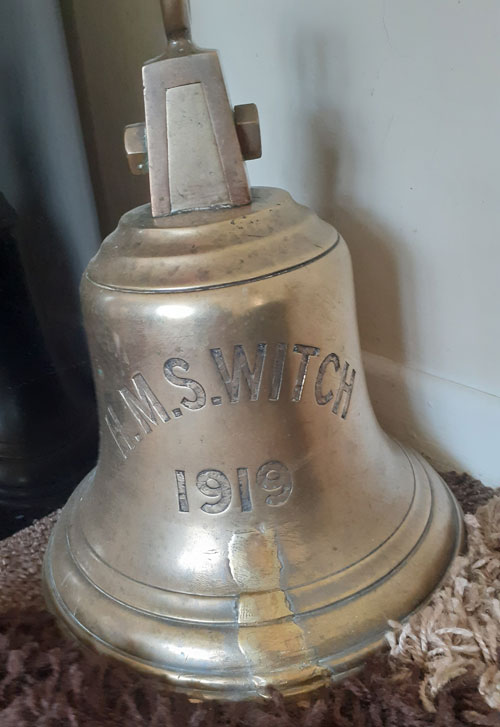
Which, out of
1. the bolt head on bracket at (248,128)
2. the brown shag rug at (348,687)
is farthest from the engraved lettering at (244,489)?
the bolt head on bracket at (248,128)

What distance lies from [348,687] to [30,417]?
50 cm

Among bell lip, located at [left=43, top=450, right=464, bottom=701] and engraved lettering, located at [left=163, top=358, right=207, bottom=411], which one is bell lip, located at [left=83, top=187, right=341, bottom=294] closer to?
engraved lettering, located at [left=163, top=358, right=207, bottom=411]

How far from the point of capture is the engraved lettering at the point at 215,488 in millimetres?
491

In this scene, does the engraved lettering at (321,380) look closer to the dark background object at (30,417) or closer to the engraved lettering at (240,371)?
the engraved lettering at (240,371)

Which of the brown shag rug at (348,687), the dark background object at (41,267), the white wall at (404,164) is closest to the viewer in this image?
the brown shag rug at (348,687)

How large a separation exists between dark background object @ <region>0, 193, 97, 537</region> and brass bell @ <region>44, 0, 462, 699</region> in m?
0.26

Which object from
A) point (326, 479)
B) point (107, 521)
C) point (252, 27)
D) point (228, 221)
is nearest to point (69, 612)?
point (107, 521)

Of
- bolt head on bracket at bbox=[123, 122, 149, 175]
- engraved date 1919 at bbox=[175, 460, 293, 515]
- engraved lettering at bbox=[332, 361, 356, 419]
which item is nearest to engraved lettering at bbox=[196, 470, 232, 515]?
engraved date 1919 at bbox=[175, 460, 293, 515]

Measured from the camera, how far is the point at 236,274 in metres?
0.45

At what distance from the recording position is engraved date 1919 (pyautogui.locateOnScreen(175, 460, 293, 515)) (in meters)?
0.49

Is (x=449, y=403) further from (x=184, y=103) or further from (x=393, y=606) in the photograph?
(x=184, y=103)

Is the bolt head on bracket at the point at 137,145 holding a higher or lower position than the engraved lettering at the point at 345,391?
higher

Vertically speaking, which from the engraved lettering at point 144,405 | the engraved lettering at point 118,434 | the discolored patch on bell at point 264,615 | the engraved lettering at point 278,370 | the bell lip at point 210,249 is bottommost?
the discolored patch on bell at point 264,615

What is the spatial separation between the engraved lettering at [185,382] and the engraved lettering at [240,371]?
2 centimetres
